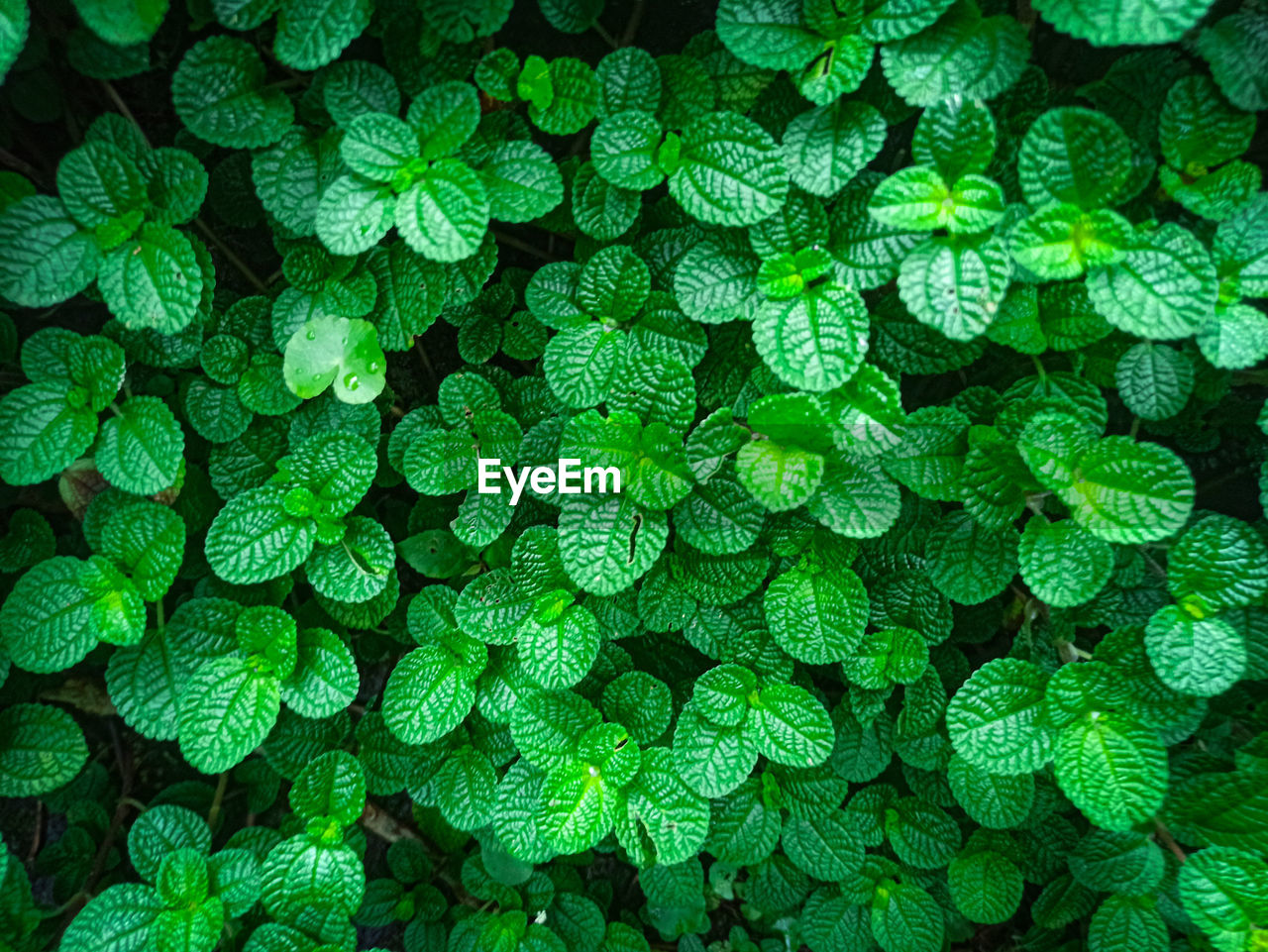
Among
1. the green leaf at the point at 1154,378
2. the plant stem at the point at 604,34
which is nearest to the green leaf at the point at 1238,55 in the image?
the green leaf at the point at 1154,378

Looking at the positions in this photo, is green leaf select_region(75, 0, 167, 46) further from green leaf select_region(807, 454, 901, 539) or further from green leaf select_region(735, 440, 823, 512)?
green leaf select_region(807, 454, 901, 539)

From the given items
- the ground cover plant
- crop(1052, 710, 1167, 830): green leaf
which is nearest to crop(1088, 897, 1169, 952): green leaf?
the ground cover plant

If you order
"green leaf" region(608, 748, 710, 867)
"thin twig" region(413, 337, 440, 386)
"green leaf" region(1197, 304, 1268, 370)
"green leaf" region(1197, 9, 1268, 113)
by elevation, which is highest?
"green leaf" region(1197, 9, 1268, 113)

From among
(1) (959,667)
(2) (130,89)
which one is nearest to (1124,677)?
(1) (959,667)

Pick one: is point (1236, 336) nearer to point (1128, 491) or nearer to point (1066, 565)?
point (1128, 491)

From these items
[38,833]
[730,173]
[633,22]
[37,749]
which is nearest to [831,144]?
[730,173]

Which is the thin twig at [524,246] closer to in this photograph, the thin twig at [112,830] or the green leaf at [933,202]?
the green leaf at [933,202]
